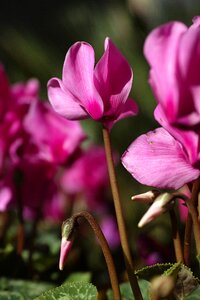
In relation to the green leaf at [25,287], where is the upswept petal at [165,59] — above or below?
above

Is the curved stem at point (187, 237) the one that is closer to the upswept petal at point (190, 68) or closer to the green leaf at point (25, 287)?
the upswept petal at point (190, 68)

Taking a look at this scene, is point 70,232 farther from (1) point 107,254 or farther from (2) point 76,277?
(2) point 76,277

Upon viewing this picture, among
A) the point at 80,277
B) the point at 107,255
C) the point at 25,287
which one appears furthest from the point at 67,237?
the point at 80,277

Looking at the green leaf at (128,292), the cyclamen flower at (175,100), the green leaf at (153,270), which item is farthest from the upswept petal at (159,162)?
the green leaf at (128,292)

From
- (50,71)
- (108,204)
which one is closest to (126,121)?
(50,71)

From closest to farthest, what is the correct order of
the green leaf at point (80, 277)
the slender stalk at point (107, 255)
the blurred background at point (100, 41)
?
1. the slender stalk at point (107, 255)
2. the green leaf at point (80, 277)
3. the blurred background at point (100, 41)

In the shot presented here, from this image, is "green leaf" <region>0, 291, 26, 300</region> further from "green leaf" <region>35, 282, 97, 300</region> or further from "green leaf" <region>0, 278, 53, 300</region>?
"green leaf" <region>35, 282, 97, 300</region>

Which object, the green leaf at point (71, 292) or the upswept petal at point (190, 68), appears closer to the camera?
the upswept petal at point (190, 68)
